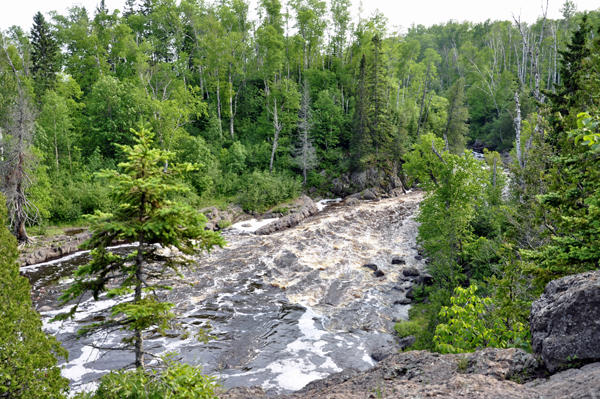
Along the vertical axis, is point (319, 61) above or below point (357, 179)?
above

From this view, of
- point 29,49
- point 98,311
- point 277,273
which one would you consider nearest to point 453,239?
point 277,273

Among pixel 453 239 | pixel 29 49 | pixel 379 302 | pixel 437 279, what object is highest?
pixel 29 49

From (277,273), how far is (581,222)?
15.7m

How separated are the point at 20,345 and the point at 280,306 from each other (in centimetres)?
1152

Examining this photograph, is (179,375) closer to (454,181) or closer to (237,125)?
(454,181)

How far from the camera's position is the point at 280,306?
55.3ft

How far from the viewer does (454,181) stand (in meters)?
16.8

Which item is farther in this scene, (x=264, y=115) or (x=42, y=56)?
(x=264, y=115)

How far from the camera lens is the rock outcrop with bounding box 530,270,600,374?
5.11 meters

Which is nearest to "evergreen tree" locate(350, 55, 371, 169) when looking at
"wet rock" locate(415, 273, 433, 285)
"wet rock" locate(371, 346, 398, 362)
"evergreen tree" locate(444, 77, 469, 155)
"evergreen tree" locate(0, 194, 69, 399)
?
"evergreen tree" locate(444, 77, 469, 155)

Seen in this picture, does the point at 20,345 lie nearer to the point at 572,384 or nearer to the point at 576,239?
the point at 572,384

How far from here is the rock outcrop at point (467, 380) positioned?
15.4ft

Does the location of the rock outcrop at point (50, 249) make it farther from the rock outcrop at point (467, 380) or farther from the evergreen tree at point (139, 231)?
the rock outcrop at point (467, 380)

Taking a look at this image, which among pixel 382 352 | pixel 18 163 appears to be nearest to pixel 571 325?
pixel 382 352
